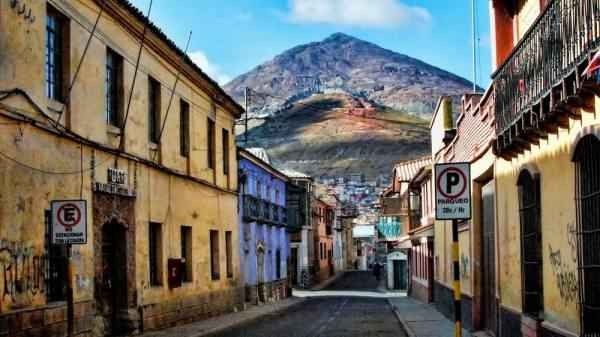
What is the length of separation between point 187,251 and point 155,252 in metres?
3.24

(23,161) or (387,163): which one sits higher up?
(387,163)

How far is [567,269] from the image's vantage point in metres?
10.6

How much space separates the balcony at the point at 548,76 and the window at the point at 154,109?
10.8m

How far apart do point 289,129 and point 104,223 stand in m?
155

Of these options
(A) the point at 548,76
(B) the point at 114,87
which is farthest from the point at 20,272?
(A) the point at 548,76

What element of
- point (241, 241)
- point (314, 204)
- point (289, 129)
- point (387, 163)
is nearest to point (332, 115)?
point (289, 129)

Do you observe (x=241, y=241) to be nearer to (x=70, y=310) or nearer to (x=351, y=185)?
(x=70, y=310)

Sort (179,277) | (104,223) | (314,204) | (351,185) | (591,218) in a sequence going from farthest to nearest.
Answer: (351,185)
(314,204)
(179,277)
(104,223)
(591,218)

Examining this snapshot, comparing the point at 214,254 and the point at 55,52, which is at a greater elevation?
the point at 55,52

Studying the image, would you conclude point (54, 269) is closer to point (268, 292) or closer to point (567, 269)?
point (567, 269)

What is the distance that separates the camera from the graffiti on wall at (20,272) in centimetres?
1395

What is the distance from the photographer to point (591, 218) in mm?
9633

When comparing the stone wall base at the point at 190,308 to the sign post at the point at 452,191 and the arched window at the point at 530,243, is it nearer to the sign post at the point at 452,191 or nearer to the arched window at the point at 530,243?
the arched window at the point at 530,243

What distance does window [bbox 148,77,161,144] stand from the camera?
23334 millimetres
